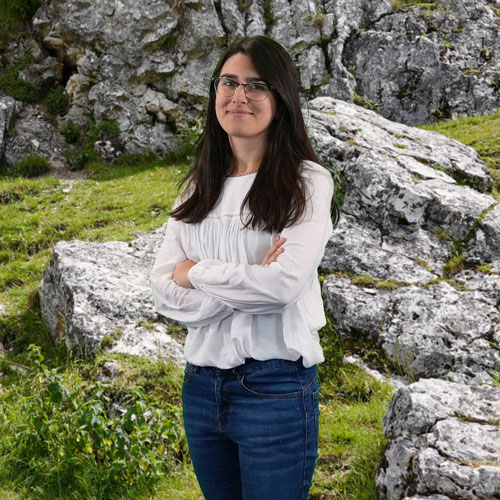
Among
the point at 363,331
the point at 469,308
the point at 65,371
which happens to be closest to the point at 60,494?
the point at 65,371

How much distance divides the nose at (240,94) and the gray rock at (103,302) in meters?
3.63

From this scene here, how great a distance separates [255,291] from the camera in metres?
2.18

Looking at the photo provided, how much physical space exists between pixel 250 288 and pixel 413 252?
4281 mm

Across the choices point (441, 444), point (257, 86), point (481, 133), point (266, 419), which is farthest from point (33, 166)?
point (266, 419)

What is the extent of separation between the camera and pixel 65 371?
5.44 m

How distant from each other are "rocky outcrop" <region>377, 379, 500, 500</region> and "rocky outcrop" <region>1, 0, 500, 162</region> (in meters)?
11.9

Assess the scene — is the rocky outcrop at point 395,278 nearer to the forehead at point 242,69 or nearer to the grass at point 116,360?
the grass at point 116,360

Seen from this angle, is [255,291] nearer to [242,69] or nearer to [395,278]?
[242,69]

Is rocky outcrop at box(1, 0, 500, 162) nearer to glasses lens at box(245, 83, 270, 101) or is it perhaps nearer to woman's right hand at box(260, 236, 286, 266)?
glasses lens at box(245, 83, 270, 101)

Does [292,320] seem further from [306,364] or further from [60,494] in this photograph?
[60,494]

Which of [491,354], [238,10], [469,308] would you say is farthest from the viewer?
[238,10]

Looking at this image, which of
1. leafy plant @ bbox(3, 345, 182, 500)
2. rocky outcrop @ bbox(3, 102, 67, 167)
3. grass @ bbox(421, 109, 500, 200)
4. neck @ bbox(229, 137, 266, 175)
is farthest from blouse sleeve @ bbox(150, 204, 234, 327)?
rocky outcrop @ bbox(3, 102, 67, 167)

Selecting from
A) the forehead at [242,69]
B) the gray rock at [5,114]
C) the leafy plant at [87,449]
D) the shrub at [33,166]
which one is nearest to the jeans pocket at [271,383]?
the forehead at [242,69]

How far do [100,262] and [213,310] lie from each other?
4.65 m
